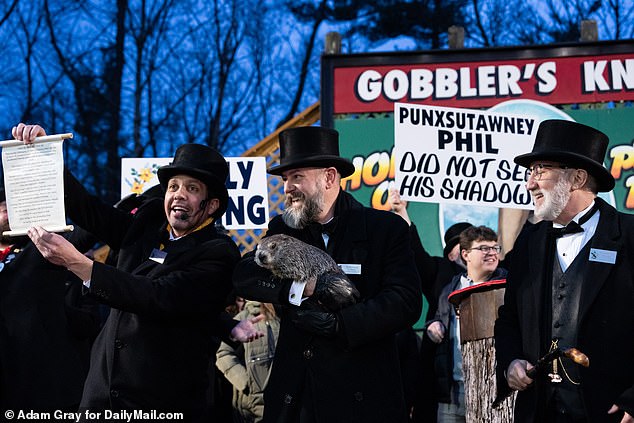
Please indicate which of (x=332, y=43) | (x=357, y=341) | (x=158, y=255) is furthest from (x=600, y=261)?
(x=332, y=43)

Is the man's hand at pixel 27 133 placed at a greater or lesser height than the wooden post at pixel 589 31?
lesser

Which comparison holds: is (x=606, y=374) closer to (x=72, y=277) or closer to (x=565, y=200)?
(x=565, y=200)

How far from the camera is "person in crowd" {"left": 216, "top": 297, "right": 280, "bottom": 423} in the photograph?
21.3 feet

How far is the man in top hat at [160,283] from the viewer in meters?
3.66

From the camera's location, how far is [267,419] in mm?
3562

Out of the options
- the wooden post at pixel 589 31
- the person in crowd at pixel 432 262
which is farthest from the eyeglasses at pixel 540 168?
the wooden post at pixel 589 31

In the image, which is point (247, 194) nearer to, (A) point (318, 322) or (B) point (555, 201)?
(A) point (318, 322)

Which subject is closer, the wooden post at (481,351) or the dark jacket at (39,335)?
the wooden post at (481,351)

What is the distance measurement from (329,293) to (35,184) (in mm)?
1391

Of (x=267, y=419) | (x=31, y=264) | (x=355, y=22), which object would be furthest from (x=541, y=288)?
(x=355, y=22)

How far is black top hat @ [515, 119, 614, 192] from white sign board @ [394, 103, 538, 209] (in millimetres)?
2542

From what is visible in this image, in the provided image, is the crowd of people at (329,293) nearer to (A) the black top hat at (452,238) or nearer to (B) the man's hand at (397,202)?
(B) the man's hand at (397,202)

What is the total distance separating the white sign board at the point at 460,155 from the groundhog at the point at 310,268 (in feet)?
8.75

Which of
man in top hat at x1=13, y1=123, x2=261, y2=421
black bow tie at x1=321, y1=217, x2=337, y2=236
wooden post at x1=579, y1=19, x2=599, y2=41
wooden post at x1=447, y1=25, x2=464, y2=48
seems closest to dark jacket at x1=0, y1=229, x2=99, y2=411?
man in top hat at x1=13, y1=123, x2=261, y2=421
